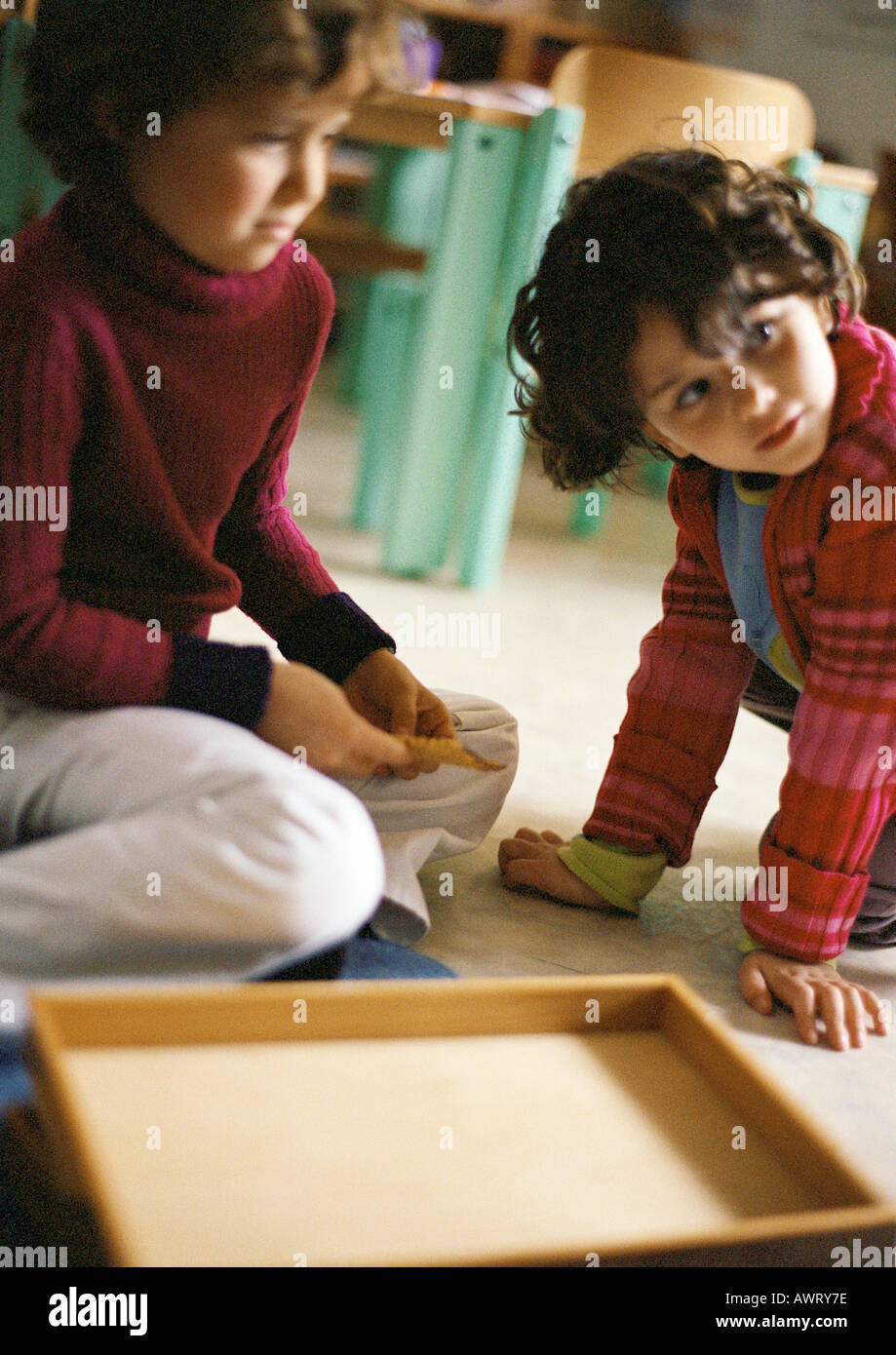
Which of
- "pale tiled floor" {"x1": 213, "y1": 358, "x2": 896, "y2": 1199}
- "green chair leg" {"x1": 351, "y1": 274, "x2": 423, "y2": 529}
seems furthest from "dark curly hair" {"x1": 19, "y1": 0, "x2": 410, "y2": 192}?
"green chair leg" {"x1": 351, "y1": 274, "x2": 423, "y2": 529}

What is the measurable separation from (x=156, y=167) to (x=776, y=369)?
394 millimetres

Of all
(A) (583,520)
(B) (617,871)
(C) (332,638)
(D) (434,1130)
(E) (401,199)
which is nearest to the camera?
(D) (434,1130)

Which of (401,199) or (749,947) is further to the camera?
(401,199)

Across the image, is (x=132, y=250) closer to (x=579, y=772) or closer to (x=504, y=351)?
(x=579, y=772)

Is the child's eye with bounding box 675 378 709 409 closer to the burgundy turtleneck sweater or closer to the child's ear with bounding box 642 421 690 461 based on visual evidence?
the child's ear with bounding box 642 421 690 461

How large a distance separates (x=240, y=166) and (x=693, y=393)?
1.06 ft

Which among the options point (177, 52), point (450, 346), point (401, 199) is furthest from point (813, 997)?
point (401, 199)

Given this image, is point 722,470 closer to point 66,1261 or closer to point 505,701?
point 505,701

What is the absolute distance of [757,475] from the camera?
3.17 feet

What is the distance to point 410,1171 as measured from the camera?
1.98 ft

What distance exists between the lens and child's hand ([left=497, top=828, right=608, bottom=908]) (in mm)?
1053

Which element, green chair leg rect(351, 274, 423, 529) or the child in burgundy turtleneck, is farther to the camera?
green chair leg rect(351, 274, 423, 529)
